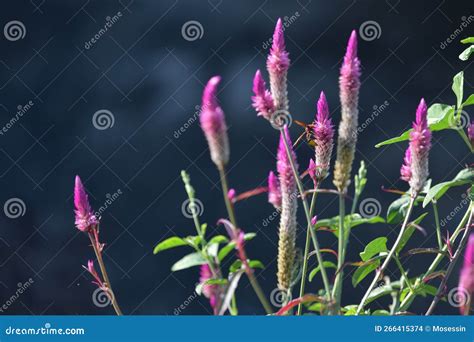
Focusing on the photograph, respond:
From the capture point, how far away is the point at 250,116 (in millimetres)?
2510

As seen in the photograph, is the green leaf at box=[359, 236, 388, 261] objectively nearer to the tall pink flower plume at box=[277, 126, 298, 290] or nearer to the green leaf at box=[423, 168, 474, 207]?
the green leaf at box=[423, 168, 474, 207]

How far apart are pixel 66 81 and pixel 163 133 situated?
42 cm

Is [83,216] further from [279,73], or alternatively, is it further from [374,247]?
[374,247]

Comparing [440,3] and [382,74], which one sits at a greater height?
[440,3]

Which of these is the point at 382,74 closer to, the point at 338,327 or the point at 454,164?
the point at 454,164

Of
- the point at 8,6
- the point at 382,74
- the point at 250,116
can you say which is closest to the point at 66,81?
the point at 8,6

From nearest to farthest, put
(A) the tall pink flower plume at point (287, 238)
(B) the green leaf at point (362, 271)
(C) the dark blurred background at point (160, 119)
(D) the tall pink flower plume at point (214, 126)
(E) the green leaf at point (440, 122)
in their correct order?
1. (D) the tall pink flower plume at point (214, 126)
2. (A) the tall pink flower plume at point (287, 238)
3. (E) the green leaf at point (440, 122)
4. (B) the green leaf at point (362, 271)
5. (C) the dark blurred background at point (160, 119)

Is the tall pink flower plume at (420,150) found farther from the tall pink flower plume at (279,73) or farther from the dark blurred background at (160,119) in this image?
the dark blurred background at (160,119)

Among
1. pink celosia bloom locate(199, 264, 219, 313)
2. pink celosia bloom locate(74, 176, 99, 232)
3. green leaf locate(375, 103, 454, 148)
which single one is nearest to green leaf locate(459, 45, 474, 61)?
green leaf locate(375, 103, 454, 148)

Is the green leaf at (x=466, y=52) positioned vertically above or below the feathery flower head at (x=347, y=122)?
above

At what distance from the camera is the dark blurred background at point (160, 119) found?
2.46 meters

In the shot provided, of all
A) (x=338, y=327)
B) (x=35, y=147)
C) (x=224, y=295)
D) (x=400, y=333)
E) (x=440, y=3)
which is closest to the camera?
(x=224, y=295)

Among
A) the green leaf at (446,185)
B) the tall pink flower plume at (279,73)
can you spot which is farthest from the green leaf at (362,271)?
the tall pink flower plume at (279,73)

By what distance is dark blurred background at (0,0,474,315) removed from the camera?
2.46 metres
